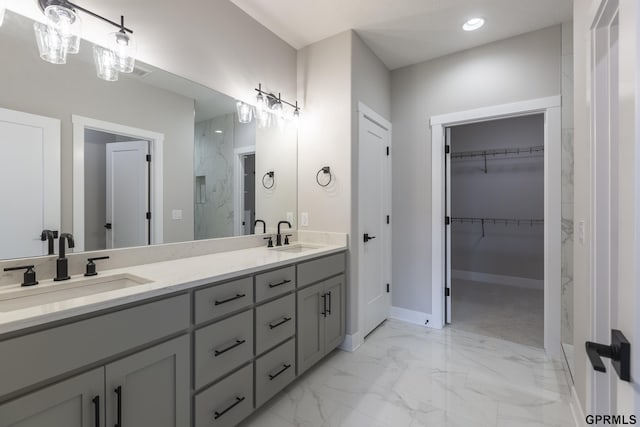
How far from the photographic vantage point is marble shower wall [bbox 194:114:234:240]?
2150 millimetres

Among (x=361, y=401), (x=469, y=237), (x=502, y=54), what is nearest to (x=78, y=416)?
(x=361, y=401)

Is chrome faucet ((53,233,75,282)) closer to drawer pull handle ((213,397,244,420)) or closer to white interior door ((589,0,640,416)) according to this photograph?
drawer pull handle ((213,397,244,420))

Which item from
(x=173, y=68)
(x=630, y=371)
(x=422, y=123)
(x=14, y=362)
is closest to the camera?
(x=630, y=371)

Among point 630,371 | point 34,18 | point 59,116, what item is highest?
point 34,18

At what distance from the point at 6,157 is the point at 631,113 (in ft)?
6.87

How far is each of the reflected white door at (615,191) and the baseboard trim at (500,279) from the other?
3.85 meters

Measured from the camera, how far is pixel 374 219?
9.82 feet

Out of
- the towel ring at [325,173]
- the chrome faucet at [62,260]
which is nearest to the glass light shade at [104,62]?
the chrome faucet at [62,260]

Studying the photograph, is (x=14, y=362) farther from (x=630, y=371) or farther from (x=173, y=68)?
(x=173, y=68)

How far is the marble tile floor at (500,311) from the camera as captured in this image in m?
2.93

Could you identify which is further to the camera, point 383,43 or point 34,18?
point 383,43

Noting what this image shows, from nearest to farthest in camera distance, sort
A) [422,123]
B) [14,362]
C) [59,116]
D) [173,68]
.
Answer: [14,362]
[59,116]
[173,68]
[422,123]

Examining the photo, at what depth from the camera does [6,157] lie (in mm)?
1297

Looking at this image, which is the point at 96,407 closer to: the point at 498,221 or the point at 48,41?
the point at 48,41
